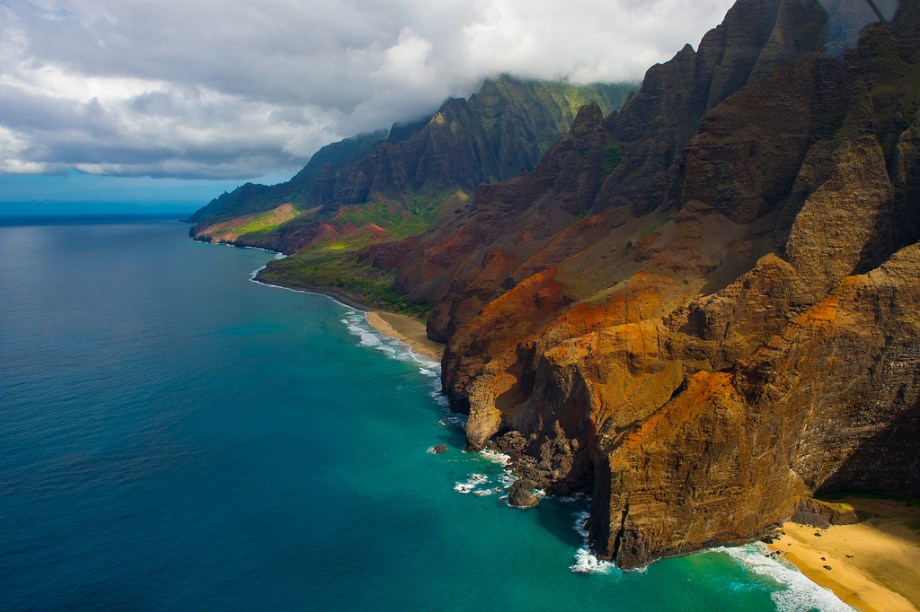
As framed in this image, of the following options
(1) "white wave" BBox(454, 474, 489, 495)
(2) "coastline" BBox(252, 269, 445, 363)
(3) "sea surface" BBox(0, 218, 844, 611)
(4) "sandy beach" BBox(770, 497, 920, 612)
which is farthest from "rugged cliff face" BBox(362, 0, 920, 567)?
(2) "coastline" BBox(252, 269, 445, 363)

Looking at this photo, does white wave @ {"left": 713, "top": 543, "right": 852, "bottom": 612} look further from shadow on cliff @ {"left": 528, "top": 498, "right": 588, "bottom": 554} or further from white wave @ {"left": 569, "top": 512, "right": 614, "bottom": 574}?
shadow on cliff @ {"left": 528, "top": 498, "right": 588, "bottom": 554}

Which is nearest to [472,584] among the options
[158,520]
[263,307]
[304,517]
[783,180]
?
[304,517]

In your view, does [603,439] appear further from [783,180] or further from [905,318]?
[783,180]

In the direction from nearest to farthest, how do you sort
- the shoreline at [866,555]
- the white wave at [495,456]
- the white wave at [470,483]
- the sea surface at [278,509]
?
the shoreline at [866,555] → the sea surface at [278,509] → the white wave at [470,483] → the white wave at [495,456]

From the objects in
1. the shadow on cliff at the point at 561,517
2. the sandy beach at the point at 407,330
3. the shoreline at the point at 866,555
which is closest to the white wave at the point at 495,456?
the shadow on cliff at the point at 561,517

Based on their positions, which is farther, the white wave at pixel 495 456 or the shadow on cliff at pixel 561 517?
the white wave at pixel 495 456

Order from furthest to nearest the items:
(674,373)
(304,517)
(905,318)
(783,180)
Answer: (783,180)
(674,373)
(304,517)
(905,318)

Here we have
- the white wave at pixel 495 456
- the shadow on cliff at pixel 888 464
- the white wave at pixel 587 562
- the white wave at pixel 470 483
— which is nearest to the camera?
the white wave at pixel 587 562

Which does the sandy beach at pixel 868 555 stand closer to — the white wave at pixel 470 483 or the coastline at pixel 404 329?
the white wave at pixel 470 483
